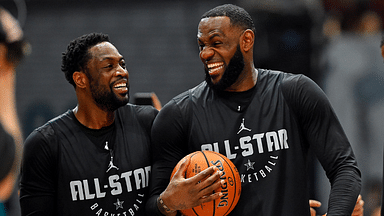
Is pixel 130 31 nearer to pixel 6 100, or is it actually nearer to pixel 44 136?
pixel 6 100

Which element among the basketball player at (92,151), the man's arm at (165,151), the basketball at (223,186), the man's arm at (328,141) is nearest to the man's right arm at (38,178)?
the basketball player at (92,151)

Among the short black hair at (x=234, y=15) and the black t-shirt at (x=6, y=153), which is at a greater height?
the short black hair at (x=234, y=15)

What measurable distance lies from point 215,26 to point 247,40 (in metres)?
0.23

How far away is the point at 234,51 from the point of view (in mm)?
2562

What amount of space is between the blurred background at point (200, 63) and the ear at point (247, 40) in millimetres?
3906

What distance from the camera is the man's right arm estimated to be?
2.64m

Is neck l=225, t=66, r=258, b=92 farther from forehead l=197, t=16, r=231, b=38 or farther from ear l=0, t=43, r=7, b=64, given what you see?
ear l=0, t=43, r=7, b=64

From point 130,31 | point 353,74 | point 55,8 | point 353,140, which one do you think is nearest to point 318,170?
point 353,140

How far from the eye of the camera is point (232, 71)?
101 inches

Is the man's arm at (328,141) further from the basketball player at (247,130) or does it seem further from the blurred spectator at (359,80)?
the blurred spectator at (359,80)

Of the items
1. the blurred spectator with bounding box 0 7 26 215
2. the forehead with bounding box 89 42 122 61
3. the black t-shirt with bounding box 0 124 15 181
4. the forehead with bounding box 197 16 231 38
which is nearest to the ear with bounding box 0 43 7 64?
the blurred spectator with bounding box 0 7 26 215

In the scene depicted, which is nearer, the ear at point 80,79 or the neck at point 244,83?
the neck at point 244,83

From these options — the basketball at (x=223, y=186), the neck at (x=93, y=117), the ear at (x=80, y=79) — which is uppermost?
the ear at (x=80, y=79)

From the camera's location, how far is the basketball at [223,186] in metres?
2.27
